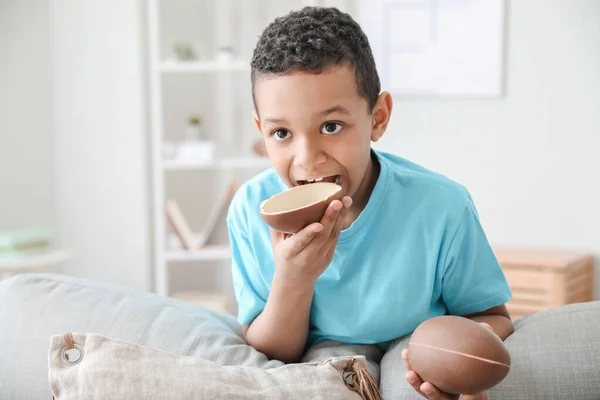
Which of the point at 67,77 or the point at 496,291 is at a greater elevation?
the point at 67,77

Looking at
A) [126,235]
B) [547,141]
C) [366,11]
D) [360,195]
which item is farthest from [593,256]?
[360,195]

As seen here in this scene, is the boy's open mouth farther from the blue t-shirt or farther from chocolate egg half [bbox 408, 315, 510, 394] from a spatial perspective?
chocolate egg half [bbox 408, 315, 510, 394]

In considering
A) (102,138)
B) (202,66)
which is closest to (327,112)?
(202,66)

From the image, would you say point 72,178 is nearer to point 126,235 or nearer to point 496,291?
point 126,235

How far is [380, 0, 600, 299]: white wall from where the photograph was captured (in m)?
3.88

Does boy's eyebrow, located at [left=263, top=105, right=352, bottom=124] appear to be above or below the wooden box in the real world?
above

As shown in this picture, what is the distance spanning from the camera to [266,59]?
1339 mm

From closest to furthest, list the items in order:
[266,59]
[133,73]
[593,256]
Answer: [266,59] → [593,256] → [133,73]

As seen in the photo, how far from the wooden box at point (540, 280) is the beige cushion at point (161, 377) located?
96.5 inches

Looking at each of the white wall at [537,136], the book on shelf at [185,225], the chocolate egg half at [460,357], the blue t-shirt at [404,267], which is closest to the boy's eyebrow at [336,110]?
the blue t-shirt at [404,267]

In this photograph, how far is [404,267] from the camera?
1476 mm

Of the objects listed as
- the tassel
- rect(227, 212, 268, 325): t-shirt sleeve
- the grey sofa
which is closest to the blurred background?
rect(227, 212, 268, 325): t-shirt sleeve

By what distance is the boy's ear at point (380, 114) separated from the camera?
1.48 meters

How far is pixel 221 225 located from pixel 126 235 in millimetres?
602
